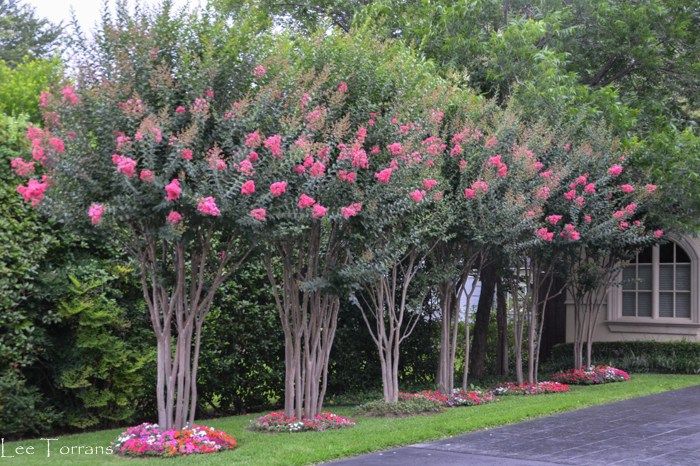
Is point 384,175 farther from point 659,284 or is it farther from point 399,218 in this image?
point 659,284

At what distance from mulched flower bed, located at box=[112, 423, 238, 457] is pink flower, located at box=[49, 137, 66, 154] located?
294cm

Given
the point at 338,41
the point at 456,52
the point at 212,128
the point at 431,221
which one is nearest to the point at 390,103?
the point at 338,41

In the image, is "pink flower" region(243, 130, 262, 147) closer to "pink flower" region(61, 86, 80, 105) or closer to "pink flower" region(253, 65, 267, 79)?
"pink flower" region(253, 65, 267, 79)

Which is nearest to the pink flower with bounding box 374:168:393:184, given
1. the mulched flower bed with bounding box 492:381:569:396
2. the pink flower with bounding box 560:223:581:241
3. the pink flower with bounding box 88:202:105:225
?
the pink flower with bounding box 88:202:105:225

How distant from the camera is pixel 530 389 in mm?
13719

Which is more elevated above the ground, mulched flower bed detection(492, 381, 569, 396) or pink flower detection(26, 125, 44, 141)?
pink flower detection(26, 125, 44, 141)

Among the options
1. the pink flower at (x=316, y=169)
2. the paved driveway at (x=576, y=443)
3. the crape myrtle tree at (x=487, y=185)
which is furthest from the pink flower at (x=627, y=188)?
the pink flower at (x=316, y=169)

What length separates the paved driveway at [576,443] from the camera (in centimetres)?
802

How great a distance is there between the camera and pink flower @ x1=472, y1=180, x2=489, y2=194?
36.7 feet

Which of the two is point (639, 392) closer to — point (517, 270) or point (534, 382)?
point (534, 382)

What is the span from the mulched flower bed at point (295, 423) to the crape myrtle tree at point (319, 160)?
14 cm

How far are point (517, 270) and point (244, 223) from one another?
24.1 ft

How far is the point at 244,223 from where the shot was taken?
7.97m

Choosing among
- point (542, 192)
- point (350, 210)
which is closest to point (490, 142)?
point (542, 192)
